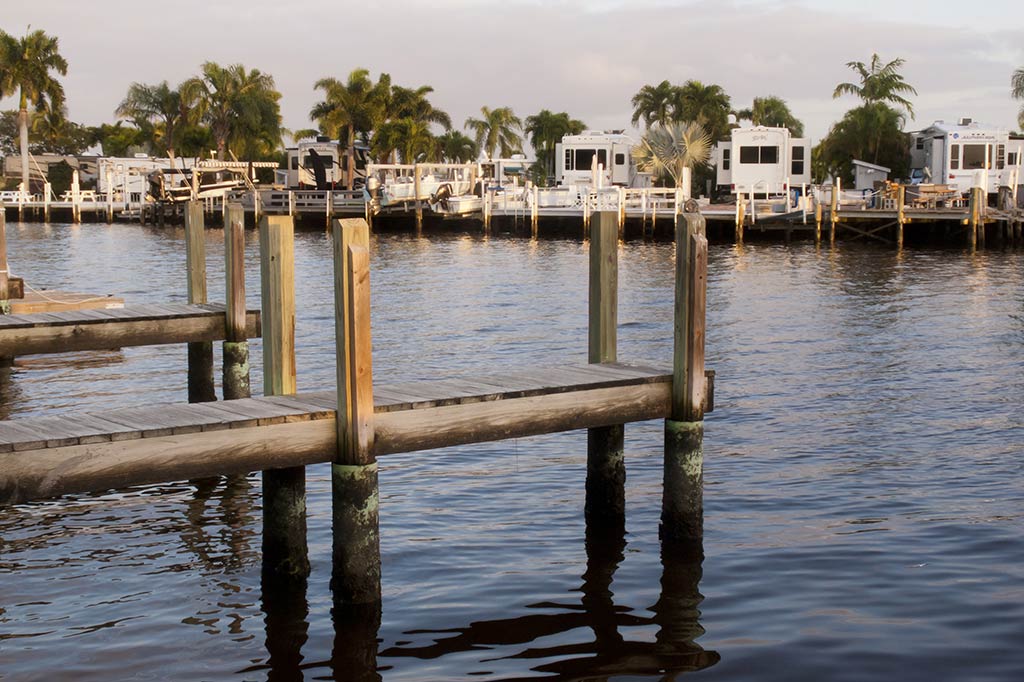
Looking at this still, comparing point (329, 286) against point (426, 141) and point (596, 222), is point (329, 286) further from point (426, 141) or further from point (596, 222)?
point (426, 141)

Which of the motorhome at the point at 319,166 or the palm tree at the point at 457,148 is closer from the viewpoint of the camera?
the motorhome at the point at 319,166

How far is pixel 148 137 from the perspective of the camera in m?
102

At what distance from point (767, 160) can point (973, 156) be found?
9.91 meters

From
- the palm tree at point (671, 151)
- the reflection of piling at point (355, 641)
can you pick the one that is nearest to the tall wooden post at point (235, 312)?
the reflection of piling at point (355, 641)

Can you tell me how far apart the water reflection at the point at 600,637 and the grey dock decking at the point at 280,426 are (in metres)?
1.32

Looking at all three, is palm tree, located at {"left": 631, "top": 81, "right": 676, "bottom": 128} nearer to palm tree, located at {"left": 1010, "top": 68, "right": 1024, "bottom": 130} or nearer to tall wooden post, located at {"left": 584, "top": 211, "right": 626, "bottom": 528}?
palm tree, located at {"left": 1010, "top": 68, "right": 1024, "bottom": 130}

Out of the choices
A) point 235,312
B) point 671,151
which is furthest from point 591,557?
point 671,151

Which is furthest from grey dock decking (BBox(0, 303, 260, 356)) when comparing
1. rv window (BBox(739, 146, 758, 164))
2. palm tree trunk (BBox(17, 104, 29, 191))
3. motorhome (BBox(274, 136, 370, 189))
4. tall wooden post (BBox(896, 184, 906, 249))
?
palm tree trunk (BBox(17, 104, 29, 191))

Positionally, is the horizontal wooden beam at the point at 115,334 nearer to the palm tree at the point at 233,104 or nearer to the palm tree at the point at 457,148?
the palm tree at the point at 233,104

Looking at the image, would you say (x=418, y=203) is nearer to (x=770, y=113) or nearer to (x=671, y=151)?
(x=671, y=151)

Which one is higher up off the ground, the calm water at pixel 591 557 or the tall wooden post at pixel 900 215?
the tall wooden post at pixel 900 215

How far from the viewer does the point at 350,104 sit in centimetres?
8994

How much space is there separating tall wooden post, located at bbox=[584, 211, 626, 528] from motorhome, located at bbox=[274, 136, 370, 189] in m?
71.3

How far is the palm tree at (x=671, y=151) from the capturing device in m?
70.4
